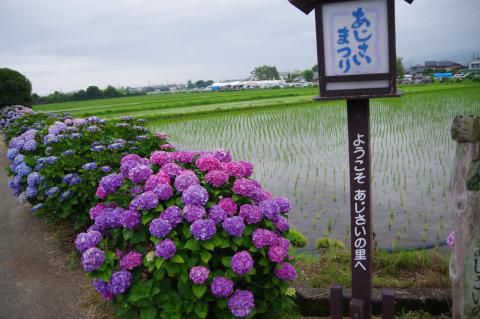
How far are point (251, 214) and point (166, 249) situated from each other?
52cm

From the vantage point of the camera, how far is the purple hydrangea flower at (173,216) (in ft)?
7.53

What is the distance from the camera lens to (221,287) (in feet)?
7.25

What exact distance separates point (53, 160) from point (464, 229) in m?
3.48

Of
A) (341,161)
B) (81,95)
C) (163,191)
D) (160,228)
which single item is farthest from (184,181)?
(81,95)

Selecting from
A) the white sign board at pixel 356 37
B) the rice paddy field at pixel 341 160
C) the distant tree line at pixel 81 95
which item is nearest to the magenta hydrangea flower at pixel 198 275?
the white sign board at pixel 356 37

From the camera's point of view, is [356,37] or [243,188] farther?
[243,188]

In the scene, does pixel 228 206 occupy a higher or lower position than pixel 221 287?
higher

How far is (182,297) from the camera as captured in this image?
2320 millimetres

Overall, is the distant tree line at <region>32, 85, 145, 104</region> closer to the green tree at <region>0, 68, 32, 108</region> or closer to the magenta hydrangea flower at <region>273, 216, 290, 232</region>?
the green tree at <region>0, 68, 32, 108</region>

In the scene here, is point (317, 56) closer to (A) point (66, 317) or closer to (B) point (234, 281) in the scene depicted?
(B) point (234, 281)

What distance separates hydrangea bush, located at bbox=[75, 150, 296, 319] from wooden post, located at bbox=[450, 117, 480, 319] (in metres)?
0.91

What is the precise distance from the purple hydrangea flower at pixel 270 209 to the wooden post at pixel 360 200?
49cm

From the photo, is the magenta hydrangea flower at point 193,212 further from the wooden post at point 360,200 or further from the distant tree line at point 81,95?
the distant tree line at point 81,95

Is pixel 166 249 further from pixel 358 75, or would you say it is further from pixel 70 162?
pixel 70 162
